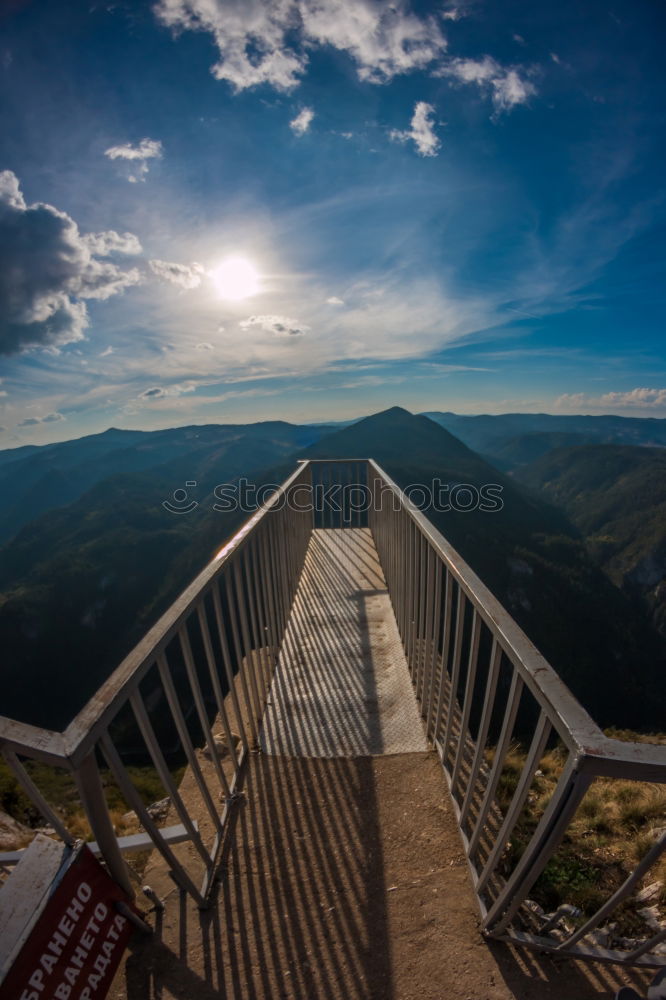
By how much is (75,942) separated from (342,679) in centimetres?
247

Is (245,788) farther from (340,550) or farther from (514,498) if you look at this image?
(514,498)

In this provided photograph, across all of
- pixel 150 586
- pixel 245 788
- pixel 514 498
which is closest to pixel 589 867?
pixel 245 788

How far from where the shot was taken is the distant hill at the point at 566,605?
69.8 m

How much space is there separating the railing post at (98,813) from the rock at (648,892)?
7.67 ft

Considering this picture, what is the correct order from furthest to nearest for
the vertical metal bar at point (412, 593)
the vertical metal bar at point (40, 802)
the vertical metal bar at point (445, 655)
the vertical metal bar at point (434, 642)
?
1. the vertical metal bar at point (412, 593)
2. the vertical metal bar at point (434, 642)
3. the vertical metal bar at point (445, 655)
4. the vertical metal bar at point (40, 802)

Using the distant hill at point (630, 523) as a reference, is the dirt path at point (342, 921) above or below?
above

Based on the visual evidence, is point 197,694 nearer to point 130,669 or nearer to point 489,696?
point 130,669

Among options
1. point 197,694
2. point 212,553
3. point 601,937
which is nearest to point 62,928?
point 197,694

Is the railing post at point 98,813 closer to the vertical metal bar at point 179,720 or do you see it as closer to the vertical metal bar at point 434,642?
the vertical metal bar at point 179,720

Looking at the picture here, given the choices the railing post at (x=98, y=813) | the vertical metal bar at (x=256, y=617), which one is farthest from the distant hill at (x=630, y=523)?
the railing post at (x=98, y=813)

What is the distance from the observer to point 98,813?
1.50m

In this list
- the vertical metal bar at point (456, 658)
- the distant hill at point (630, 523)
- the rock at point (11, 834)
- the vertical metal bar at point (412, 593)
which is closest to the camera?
the vertical metal bar at point (456, 658)

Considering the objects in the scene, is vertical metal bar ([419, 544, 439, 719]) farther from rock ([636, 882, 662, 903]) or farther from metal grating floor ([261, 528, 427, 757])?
rock ([636, 882, 662, 903])

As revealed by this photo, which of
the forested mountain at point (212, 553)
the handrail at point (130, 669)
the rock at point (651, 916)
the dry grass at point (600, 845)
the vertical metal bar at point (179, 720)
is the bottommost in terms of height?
the forested mountain at point (212, 553)
